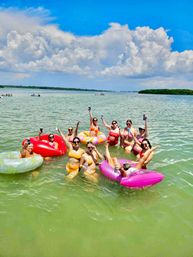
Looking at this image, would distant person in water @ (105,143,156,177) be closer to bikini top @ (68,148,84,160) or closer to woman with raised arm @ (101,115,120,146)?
bikini top @ (68,148,84,160)

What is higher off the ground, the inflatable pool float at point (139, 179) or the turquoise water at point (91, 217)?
the inflatable pool float at point (139, 179)

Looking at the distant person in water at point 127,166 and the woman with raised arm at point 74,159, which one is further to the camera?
the woman with raised arm at point 74,159

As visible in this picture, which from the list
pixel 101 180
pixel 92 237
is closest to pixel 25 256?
pixel 92 237

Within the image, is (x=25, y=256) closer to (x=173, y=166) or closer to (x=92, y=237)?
(x=92, y=237)

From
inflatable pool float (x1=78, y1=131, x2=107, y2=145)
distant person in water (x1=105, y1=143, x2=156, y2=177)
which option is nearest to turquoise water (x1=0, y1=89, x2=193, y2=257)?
distant person in water (x1=105, y1=143, x2=156, y2=177)

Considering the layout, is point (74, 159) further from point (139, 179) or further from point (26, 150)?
point (139, 179)

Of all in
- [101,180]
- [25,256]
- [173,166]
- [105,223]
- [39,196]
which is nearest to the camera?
[25,256]

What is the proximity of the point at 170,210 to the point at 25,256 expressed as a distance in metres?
3.10

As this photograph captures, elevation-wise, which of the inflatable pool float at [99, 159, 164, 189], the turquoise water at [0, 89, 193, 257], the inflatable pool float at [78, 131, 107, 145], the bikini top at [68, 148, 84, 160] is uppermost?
the bikini top at [68, 148, 84, 160]

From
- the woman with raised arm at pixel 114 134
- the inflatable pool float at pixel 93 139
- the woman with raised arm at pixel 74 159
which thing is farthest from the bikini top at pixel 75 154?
the woman with raised arm at pixel 114 134

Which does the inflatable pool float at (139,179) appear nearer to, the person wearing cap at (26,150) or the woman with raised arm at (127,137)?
the person wearing cap at (26,150)

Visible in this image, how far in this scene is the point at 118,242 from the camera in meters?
4.32

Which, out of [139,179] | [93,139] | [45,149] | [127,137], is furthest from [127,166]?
[93,139]

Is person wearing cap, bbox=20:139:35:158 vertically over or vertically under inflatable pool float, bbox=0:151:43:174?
over
